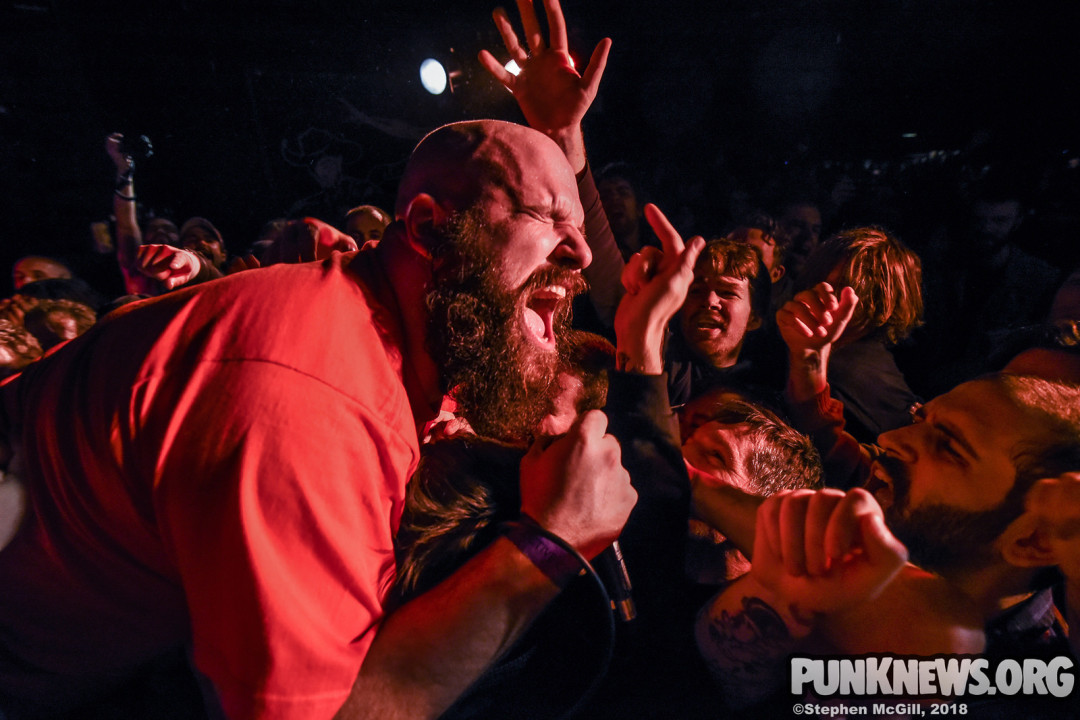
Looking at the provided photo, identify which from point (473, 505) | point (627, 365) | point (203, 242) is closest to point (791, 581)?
point (627, 365)

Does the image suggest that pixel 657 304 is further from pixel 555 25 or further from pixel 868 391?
pixel 868 391

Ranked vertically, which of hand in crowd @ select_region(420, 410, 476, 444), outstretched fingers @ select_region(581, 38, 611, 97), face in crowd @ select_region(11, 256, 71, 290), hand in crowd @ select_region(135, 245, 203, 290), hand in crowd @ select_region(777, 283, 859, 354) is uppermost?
outstretched fingers @ select_region(581, 38, 611, 97)

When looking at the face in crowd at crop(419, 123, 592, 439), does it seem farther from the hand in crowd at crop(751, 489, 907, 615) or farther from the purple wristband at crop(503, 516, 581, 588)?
the hand in crowd at crop(751, 489, 907, 615)

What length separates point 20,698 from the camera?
1.14m

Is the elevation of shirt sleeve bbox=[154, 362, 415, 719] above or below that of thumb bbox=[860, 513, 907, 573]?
above

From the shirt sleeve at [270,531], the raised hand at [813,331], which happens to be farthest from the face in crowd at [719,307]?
the shirt sleeve at [270,531]

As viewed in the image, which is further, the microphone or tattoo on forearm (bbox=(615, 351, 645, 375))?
tattoo on forearm (bbox=(615, 351, 645, 375))

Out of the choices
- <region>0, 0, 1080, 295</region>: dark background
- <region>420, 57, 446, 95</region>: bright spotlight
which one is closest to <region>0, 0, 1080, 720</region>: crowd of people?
<region>0, 0, 1080, 295</region>: dark background

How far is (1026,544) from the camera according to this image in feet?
3.36

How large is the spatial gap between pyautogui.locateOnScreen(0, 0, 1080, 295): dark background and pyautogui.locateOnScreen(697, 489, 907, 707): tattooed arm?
4.77 metres

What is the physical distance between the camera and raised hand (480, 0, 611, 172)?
1.77 m

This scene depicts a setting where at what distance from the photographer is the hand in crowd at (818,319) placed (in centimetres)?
178

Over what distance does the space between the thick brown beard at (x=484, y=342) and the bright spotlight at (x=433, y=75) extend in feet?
19.1

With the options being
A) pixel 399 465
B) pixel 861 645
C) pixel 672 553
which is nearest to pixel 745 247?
pixel 672 553
